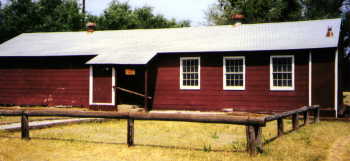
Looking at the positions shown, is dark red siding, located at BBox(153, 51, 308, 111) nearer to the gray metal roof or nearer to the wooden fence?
the gray metal roof

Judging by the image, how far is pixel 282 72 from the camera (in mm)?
17500

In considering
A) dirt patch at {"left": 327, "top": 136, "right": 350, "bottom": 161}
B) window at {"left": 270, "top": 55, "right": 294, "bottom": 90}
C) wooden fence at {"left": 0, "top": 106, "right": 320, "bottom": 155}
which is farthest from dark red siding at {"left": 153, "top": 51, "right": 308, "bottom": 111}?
wooden fence at {"left": 0, "top": 106, "right": 320, "bottom": 155}

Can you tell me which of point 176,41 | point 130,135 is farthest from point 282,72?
point 130,135

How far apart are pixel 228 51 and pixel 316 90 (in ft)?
14.4

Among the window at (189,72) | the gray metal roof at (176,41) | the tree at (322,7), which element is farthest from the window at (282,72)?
the tree at (322,7)

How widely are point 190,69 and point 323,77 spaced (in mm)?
6395

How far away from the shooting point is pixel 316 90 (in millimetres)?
16766

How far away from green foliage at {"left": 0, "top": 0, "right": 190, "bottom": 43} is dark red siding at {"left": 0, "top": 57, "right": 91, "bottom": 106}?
56.3ft

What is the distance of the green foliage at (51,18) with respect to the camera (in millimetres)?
38281

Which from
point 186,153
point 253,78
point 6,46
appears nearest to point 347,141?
point 186,153

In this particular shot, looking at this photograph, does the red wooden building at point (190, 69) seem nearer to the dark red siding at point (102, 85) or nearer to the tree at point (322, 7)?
the dark red siding at point (102, 85)

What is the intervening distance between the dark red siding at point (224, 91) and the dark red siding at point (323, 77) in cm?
39

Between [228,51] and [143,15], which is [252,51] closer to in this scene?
[228,51]

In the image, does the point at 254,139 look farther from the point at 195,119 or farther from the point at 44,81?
the point at 44,81
